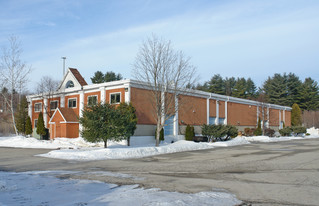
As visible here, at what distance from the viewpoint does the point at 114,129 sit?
71.1ft

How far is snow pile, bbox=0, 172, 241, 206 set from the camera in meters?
6.79

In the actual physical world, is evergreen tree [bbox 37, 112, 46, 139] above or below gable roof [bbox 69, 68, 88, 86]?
below

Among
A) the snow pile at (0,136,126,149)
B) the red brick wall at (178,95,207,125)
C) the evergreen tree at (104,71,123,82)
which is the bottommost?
the snow pile at (0,136,126,149)

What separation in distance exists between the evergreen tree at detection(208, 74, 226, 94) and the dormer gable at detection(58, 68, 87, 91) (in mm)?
47419

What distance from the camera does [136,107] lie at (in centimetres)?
2936

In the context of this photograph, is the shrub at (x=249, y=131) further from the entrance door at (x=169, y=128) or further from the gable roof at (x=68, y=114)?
the gable roof at (x=68, y=114)

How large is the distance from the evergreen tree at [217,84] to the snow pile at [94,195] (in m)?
74.3

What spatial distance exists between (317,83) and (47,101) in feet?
231

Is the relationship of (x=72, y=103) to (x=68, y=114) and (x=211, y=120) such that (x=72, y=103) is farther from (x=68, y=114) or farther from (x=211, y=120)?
(x=211, y=120)

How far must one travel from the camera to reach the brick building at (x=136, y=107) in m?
29.9

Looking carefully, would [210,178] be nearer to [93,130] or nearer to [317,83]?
[93,130]

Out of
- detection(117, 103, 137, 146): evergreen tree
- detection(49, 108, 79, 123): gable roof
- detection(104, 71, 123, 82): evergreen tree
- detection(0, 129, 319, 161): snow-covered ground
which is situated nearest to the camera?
detection(0, 129, 319, 161): snow-covered ground

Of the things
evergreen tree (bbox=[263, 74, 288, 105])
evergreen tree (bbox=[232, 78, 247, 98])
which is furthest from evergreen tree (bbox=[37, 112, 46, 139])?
evergreen tree (bbox=[263, 74, 288, 105])

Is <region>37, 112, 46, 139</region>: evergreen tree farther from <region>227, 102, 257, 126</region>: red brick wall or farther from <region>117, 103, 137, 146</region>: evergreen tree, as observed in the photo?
<region>227, 102, 257, 126</region>: red brick wall
